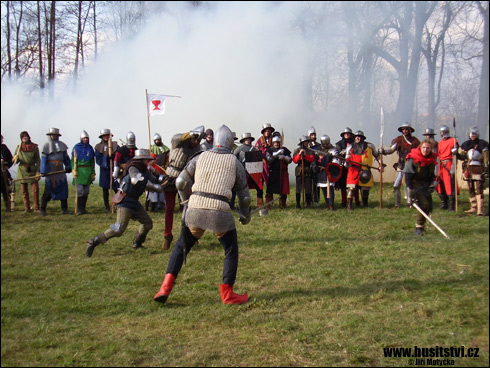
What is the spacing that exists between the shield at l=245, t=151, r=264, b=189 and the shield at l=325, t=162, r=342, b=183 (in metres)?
1.54

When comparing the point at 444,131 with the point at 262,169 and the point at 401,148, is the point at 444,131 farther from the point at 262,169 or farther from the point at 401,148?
the point at 262,169

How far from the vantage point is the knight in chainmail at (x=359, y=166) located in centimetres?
1073

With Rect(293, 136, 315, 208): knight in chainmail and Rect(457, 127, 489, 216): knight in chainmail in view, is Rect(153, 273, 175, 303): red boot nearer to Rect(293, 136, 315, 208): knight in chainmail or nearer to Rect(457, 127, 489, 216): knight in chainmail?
Rect(293, 136, 315, 208): knight in chainmail

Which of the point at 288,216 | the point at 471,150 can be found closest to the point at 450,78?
the point at 471,150

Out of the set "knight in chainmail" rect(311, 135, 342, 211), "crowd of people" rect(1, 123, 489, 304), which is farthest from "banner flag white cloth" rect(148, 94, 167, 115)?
"knight in chainmail" rect(311, 135, 342, 211)

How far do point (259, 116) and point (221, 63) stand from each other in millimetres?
A: 2887

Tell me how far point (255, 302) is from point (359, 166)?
21.1 ft

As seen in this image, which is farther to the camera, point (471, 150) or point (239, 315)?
point (471, 150)

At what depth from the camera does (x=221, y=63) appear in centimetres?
2191

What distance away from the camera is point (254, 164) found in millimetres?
10156

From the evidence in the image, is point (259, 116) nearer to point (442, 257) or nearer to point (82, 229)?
point (82, 229)

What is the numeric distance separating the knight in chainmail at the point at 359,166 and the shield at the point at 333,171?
0.21 m

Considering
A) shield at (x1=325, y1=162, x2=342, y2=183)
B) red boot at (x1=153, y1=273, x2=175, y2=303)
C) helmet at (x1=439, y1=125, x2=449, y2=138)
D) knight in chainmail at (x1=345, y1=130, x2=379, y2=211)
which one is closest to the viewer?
red boot at (x1=153, y1=273, x2=175, y2=303)

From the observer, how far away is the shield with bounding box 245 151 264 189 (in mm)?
10109
